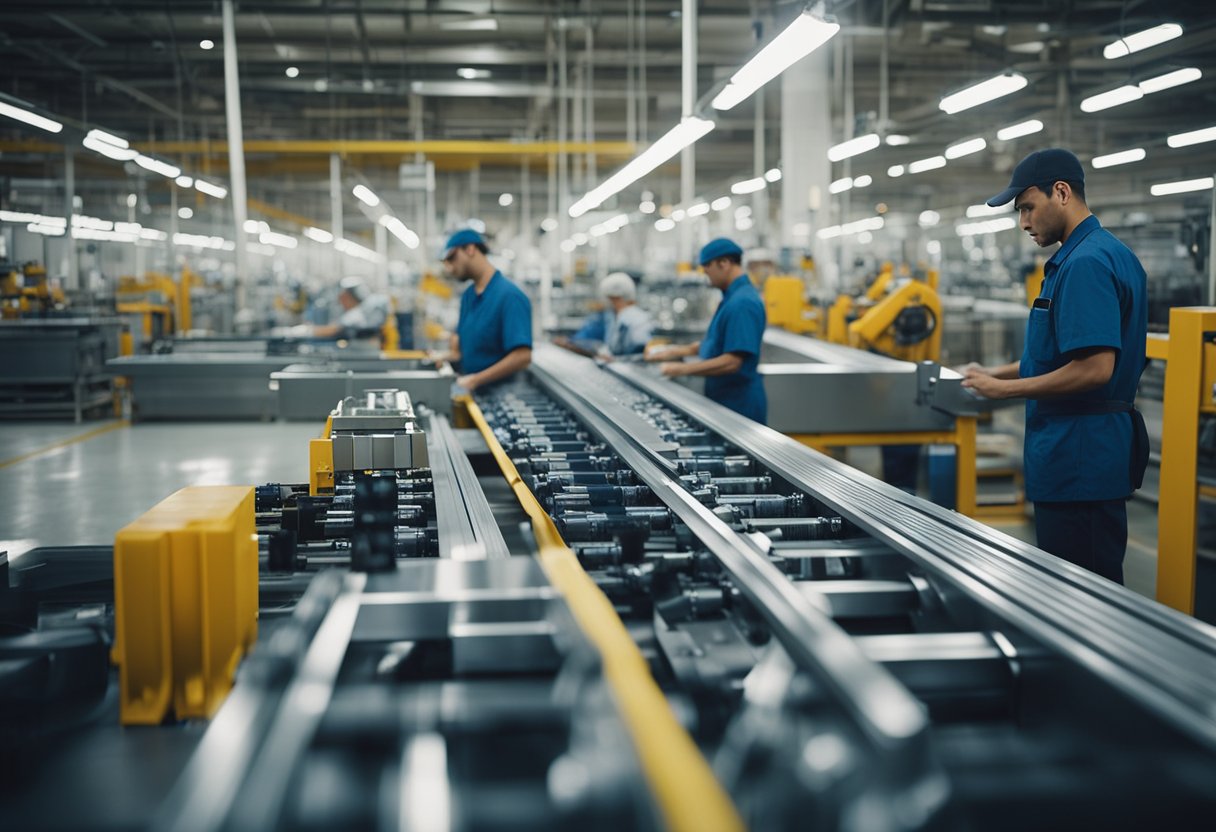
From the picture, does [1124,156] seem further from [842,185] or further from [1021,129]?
[842,185]

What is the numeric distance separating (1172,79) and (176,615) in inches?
280

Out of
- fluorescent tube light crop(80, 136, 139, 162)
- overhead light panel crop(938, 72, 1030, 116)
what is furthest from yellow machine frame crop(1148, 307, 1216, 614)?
fluorescent tube light crop(80, 136, 139, 162)

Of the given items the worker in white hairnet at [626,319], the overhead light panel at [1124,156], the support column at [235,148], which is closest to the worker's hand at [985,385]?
the worker in white hairnet at [626,319]

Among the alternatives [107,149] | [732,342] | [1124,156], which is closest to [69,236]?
[107,149]

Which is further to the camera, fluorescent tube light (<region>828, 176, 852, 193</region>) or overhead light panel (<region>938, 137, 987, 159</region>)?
Answer: fluorescent tube light (<region>828, 176, 852, 193</region>)

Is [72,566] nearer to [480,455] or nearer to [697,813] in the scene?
[697,813]

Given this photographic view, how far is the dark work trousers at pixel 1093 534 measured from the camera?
299cm

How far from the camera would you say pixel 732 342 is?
4.91 meters

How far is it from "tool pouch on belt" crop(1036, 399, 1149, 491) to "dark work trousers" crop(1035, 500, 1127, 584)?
0.11m

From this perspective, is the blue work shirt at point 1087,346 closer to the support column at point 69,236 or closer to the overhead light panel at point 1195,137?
the overhead light panel at point 1195,137

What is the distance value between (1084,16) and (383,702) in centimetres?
1240

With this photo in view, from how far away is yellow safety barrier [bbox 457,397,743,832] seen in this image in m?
0.97

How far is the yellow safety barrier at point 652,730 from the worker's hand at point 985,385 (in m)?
1.70

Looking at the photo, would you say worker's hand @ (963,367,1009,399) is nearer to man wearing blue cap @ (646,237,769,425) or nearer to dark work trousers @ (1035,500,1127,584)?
dark work trousers @ (1035,500,1127,584)
